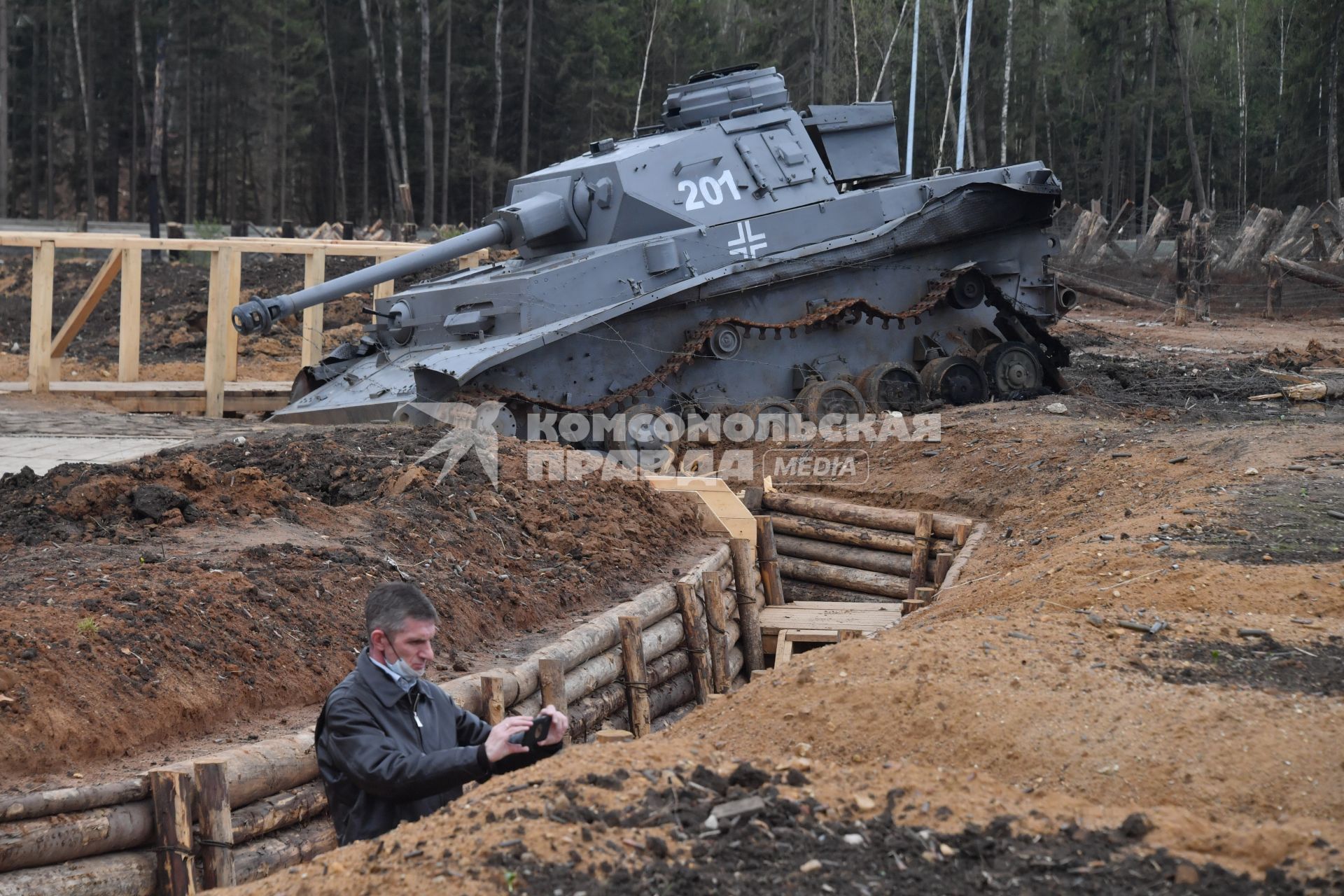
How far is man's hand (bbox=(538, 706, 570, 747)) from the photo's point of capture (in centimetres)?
474

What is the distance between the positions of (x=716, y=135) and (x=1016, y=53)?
39306mm

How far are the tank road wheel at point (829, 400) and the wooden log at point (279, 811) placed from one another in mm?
8989

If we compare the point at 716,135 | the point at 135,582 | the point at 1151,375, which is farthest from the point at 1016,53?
the point at 135,582

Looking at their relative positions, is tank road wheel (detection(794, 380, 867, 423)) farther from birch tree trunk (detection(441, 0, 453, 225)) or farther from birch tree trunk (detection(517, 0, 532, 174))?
birch tree trunk (detection(517, 0, 532, 174))

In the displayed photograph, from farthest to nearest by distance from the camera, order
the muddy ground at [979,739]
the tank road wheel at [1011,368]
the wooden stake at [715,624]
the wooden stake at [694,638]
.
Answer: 1. the tank road wheel at [1011,368]
2. the wooden stake at [715,624]
3. the wooden stake at [694,638]
4. the muddy ground at [979,739]

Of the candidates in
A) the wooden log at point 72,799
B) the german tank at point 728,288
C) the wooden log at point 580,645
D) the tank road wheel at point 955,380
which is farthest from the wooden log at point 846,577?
the wooden log at point 72,799

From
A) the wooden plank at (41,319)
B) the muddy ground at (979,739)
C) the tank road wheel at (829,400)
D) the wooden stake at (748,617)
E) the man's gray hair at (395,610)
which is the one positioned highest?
the wooden plank at (41,319)

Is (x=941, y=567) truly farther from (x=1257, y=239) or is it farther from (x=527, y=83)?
(x=527, y=83)

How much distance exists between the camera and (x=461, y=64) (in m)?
47.4

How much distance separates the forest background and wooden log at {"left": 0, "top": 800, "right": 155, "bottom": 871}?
121ft

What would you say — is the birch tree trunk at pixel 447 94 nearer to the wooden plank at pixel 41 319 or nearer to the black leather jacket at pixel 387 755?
the wooden plank at pixel 41 319

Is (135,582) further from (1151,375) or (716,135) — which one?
(1151,375)

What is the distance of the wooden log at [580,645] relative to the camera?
22.3ft

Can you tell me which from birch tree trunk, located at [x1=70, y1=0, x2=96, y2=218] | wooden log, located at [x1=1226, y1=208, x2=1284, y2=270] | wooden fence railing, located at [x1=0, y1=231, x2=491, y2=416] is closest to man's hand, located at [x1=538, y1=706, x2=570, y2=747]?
wooden fence railing, located at [x1=0, y1=231, x2=491, y2=416]
